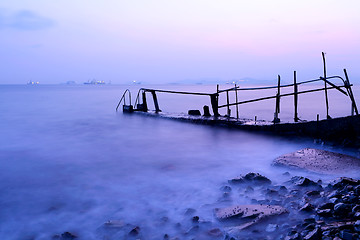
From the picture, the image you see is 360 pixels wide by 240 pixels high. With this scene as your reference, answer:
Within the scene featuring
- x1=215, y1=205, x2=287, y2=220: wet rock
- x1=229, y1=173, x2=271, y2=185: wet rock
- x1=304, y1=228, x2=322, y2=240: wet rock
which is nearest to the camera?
x1=304, y1=228, x2=322, y2=240: wet rock

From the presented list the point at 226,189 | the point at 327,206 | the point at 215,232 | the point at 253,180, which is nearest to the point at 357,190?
the point at 327,206

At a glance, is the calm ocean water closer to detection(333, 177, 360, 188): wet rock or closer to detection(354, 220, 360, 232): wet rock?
detection(333, 177, 360, 188): wet rock

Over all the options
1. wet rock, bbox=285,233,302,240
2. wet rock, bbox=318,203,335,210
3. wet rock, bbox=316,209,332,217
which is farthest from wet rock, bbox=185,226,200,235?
wet rock, bbox=318,203,335,210

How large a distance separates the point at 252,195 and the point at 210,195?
774mm

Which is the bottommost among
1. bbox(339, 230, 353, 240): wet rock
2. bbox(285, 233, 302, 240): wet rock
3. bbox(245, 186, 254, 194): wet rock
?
bbox(245, 186, 254, 194): wet rock

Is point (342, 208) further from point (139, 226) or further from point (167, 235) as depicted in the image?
point (139, 226)

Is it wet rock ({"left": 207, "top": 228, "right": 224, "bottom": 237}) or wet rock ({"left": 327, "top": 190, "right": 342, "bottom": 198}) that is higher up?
wet rock ({"left": 327, "top": 190, "right": 342, "bottom": 198})

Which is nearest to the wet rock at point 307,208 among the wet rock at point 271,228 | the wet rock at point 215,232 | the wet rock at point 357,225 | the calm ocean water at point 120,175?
the wet rock at point 271,228

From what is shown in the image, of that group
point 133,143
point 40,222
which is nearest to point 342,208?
point 40,222

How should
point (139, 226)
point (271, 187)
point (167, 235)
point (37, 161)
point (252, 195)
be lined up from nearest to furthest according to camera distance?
point (167, 235)
point (139, 226)
point (252, 195)
point (271, 187)
point (37, 161)

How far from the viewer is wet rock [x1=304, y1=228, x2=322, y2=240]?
11.2 feet

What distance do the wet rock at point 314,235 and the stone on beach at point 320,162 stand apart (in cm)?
321

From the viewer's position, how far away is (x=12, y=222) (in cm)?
466

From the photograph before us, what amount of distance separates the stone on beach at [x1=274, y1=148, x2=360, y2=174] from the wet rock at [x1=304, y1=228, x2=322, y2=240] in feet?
10.5
